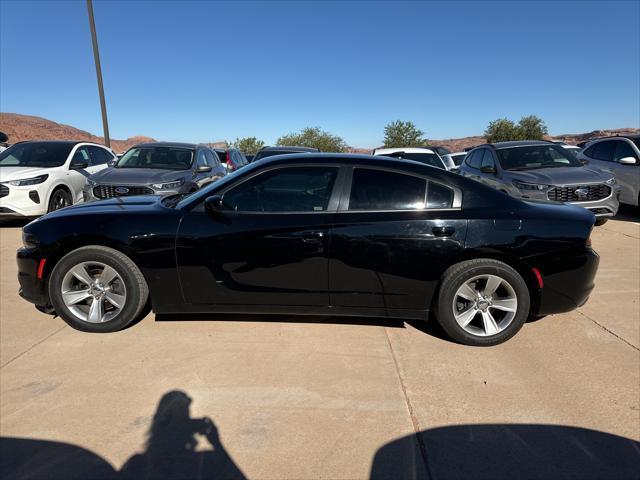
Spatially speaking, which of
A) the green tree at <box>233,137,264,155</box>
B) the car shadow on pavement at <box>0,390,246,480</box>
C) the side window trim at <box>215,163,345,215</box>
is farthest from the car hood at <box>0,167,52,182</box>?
the green tree at <box>233,137,264,155</box>

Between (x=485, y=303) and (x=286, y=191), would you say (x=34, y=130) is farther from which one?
(x=485, y=303)

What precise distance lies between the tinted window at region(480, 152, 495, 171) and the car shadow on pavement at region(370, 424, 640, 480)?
683 cm

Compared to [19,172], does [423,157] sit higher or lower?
higher

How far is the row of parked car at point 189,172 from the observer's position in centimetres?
718

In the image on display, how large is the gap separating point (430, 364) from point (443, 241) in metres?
0.95

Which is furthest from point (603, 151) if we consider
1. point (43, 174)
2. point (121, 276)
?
point (43, 174)

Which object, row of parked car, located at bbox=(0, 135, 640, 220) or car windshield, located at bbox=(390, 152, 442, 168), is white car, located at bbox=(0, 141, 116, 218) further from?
car windshield, located at bbox=(390, 152, 442, 168)

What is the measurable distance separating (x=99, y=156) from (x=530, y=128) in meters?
40.6

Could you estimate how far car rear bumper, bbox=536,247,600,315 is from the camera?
3.33 meters

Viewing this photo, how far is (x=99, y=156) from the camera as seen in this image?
9.83 m

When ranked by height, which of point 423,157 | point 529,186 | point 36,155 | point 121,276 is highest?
point 36,155

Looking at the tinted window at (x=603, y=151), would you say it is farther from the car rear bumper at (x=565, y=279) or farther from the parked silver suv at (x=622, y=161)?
the car rear bumper at (x=565, y=279)

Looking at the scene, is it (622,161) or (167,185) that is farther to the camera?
(622,161)

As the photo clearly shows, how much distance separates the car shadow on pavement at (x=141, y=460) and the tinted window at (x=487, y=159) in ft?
25.5
